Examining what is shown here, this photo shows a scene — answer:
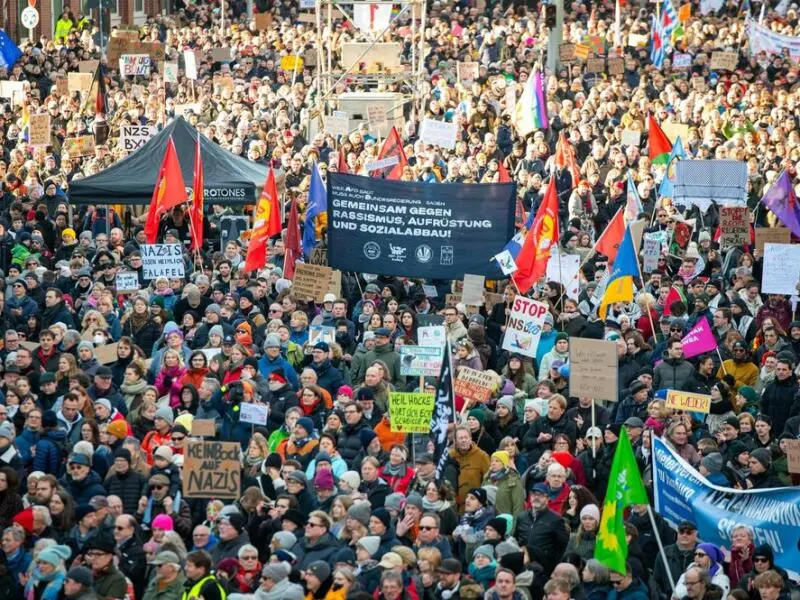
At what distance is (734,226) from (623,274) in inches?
129

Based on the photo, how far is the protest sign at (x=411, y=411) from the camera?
45.4 feet

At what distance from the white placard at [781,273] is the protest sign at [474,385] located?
4317 mm

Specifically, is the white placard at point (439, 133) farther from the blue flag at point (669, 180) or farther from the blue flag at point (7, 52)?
the blue flag at point (7, 52)

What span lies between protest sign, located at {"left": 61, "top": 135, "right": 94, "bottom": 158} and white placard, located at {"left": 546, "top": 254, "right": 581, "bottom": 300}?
832 centimetres

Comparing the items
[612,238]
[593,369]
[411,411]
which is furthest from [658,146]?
[411,411]

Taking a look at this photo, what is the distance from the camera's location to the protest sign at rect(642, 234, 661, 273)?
20.0m

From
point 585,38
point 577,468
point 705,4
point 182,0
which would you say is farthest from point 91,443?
point 182,0

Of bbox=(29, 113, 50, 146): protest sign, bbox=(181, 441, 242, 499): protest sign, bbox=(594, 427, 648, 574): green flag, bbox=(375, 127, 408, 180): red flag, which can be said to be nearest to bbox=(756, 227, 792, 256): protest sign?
bbox=(375, 127, 408, 180): red flag

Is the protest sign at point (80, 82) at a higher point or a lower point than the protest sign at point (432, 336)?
lower

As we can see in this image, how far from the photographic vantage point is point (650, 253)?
789 inches

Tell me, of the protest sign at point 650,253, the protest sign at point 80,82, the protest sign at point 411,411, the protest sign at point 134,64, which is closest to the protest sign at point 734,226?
the protest sign at point 650,253

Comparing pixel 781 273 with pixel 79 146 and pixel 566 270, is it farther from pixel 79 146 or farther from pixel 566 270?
pixel 79 146

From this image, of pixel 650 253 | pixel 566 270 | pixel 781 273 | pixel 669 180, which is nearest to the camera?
pixel 781 273

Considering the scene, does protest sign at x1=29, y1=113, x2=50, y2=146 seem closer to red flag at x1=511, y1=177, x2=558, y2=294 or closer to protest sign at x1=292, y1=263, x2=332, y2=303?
protest sign at x1=292, y1=263, x2=332, y2=303
